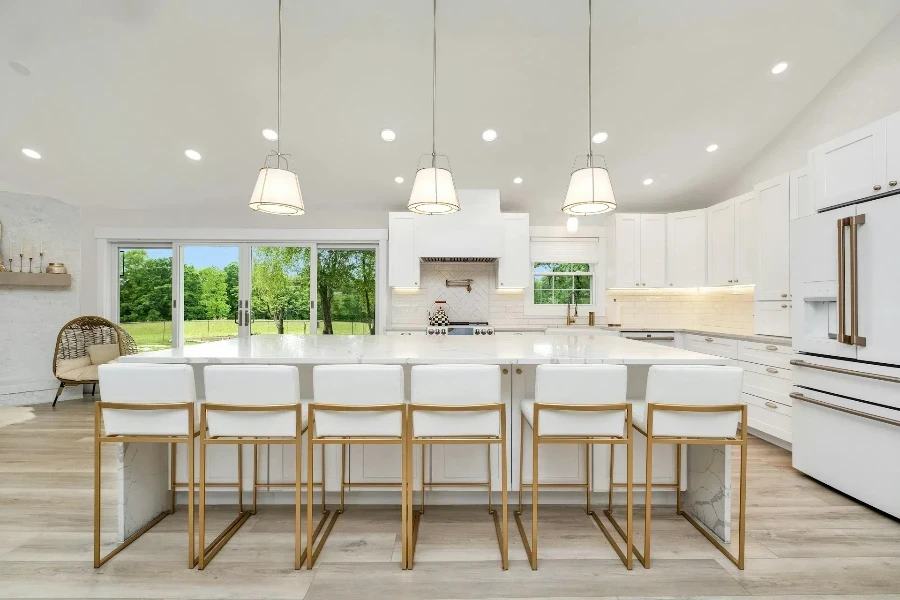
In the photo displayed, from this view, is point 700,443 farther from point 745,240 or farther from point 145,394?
point 745,240

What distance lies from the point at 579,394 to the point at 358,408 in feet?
3.22

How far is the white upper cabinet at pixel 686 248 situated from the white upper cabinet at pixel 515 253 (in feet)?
5.70

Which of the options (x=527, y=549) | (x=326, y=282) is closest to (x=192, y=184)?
(x=326, y=282)

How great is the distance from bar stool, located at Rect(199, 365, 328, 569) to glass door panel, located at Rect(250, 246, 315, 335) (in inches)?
151

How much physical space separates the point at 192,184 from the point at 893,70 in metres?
6.71

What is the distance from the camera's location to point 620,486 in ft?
7.89

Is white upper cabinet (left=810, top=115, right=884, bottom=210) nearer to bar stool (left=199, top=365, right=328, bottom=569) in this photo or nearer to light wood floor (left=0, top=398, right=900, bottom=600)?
light wood floor (left=0, top=398, right=900, bottom=600)

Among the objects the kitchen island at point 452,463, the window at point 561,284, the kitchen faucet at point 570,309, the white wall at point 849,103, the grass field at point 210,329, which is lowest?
the kitchen island at point 452,463

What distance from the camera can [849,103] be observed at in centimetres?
369

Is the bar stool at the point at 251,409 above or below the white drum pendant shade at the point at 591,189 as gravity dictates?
below

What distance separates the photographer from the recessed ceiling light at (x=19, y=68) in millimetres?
3525

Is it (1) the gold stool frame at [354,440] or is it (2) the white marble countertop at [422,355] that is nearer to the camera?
(1) the gold stool frame at [354,440]

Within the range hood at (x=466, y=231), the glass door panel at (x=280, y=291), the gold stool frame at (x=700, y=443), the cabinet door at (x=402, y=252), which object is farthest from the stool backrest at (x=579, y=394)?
the glass door panel at (x=280, y=291)

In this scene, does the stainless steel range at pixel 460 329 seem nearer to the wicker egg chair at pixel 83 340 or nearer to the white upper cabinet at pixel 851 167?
the white upper cabinet at pixel 851 167
